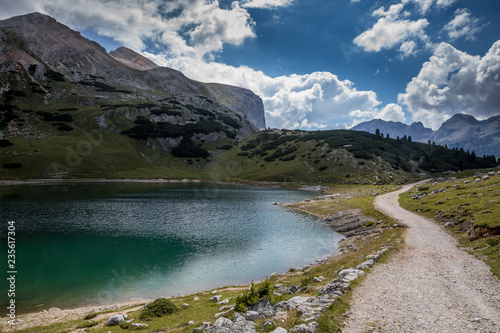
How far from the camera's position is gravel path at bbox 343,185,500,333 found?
12.8 metres

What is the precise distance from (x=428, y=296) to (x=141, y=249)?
42657 mm

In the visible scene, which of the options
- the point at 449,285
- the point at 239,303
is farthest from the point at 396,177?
the point at 239,303

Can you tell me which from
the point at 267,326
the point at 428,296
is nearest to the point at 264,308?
the point at 267,326

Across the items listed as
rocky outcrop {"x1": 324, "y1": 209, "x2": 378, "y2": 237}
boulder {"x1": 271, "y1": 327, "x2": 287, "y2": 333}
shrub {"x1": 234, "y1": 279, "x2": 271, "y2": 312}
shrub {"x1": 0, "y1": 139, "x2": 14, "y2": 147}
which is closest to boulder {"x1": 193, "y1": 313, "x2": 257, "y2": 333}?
boulder {"x1": 271, "y1": 327, "x2": 287, "y2": 333}

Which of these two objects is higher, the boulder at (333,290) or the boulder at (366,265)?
the boulder at (333,290)

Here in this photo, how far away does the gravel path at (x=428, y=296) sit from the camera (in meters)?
12.8

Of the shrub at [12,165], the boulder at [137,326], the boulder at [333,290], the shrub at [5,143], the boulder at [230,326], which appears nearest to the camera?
the boulder at [230,326]

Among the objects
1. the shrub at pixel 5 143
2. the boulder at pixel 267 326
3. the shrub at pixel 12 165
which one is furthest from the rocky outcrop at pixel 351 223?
the shrub at pixel 5 143

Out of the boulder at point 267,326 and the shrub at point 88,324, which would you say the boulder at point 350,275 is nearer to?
the boulder at point 267,326

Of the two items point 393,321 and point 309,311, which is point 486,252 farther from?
point 309,311

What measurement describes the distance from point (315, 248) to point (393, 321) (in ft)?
115

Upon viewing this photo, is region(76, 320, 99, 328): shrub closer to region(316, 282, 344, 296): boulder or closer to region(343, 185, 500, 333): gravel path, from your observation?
region(316, 282, 344, 296): boulder

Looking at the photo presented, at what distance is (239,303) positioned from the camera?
1644 centimetres

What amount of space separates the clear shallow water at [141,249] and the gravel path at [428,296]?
18.2m
